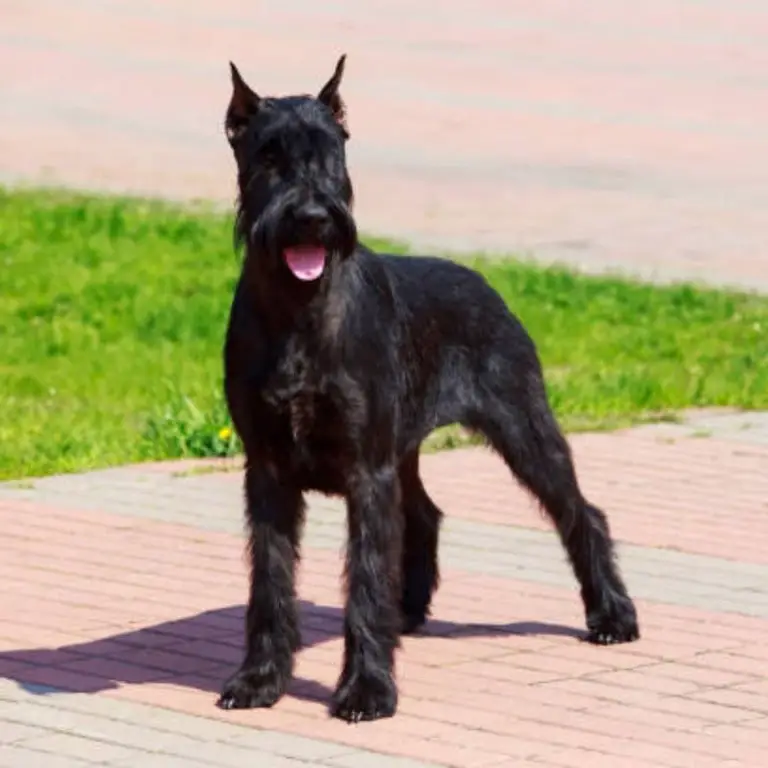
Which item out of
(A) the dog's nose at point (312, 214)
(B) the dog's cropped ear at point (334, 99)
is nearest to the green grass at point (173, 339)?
(B) the dog's cropped ear at point (334, 99)

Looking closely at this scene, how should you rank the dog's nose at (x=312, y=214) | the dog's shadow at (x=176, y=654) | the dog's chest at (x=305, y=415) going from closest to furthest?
the dog's nose at (x=312, y=214) < the dog's chest at (x=305, y=415) < the dog's shadow at (x=176, y=654)

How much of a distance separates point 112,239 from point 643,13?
13.4 meters

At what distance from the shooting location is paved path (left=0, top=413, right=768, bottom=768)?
21.8ft

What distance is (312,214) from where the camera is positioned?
6.61 metres

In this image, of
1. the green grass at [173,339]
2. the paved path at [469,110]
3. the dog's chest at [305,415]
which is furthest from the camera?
the paved path at [469,110]

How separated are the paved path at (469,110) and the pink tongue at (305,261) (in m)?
8.47

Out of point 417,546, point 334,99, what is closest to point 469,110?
point 417,546

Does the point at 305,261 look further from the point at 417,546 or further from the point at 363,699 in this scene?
the point at 417,546

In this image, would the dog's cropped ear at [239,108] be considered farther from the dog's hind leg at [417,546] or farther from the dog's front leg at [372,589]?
the dog's hind leg at [417,546]

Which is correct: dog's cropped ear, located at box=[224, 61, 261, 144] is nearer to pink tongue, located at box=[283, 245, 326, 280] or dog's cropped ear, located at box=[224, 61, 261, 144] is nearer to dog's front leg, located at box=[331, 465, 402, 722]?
pink tongue, located at box=[283, 245, 326, 280]

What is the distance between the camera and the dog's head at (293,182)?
665 cm

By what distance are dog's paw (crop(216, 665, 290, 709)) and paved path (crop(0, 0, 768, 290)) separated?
8.33m

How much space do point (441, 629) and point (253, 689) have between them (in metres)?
1.17

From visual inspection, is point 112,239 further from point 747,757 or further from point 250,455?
point 747,757
